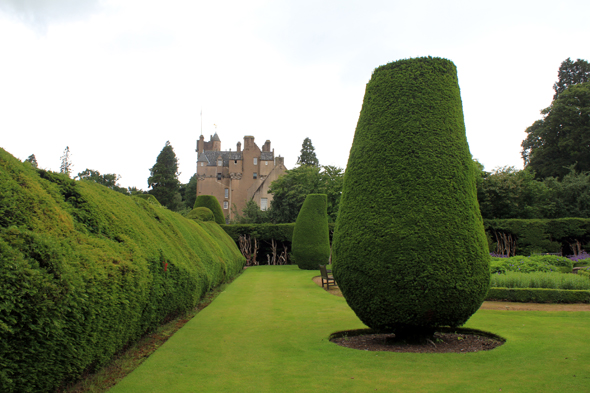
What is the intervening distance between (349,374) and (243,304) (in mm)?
6466

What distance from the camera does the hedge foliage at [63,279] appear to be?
10.5 feet

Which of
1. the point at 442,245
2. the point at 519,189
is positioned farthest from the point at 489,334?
the point at 519,189

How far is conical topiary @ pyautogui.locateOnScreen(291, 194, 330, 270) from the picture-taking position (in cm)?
2400

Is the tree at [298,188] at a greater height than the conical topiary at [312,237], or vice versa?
the tree at [298,188]

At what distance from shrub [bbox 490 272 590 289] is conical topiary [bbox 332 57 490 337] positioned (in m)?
7.03

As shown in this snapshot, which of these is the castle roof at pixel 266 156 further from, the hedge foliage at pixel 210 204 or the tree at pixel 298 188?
the hedge foliage at pixel 210 204

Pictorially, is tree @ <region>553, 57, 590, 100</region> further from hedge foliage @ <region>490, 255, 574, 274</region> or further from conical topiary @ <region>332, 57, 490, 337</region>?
conical topiary @ <region>332, 57, 490, 337</region>

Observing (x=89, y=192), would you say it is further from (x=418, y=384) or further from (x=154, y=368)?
(x=418, y=384)

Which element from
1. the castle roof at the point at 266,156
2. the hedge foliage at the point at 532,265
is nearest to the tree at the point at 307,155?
the castle roof at the point at 266,156

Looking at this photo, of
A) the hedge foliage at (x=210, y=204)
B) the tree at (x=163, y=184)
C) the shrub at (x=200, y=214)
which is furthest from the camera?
the tree at (x=163, y=184)

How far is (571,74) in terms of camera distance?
40.6m

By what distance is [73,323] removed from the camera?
3764 mm

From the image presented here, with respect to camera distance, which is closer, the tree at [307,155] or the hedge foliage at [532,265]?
the hedge foliage at [532,265]

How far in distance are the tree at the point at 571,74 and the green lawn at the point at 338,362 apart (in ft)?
138
